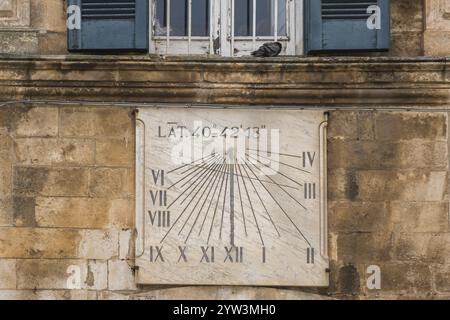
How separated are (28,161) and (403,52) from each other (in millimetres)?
2601

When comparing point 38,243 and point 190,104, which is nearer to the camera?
point 38,243

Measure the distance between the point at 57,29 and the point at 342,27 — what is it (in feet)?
6.25

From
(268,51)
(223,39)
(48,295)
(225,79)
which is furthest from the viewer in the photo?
(223,39)

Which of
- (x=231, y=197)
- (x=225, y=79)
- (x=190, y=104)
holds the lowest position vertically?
(x=231, y=197)

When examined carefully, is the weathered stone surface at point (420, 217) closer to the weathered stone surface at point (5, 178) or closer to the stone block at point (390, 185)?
the stone block at point (390, 185)

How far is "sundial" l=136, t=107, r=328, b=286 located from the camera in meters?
7.54

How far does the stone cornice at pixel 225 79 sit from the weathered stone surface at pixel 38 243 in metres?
0.88

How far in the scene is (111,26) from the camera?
7.73m

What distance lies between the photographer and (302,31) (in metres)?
7.87

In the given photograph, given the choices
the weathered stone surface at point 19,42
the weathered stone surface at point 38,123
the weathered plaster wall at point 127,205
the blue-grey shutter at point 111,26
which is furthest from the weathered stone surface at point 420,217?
the weathered stone surface at point 19,42

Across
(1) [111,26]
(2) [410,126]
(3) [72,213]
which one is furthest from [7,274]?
(2) [410,126]

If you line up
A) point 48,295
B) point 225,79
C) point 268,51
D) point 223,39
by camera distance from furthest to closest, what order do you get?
point 223,39, point 268,51, point 225,79, point 48,295

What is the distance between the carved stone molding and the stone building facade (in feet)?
0.69

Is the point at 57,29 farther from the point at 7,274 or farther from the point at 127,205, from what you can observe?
the point at 7,274
